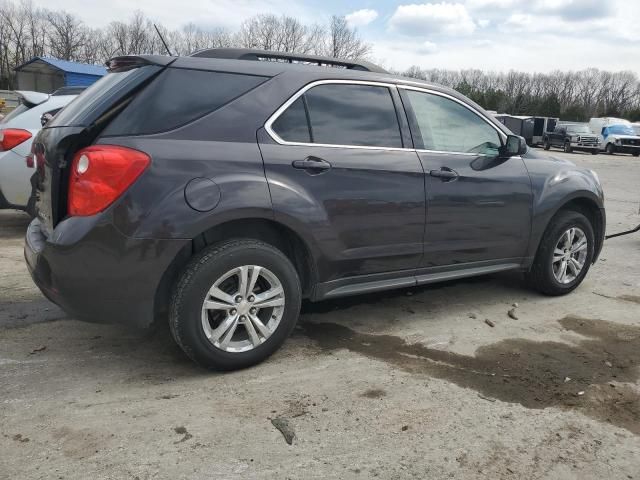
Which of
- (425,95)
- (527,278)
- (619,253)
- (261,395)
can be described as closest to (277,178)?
(261,395)

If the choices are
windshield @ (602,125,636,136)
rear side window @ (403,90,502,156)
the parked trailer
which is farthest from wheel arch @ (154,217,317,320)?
the parked trailer

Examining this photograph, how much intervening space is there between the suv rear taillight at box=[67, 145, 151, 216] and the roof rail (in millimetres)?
893

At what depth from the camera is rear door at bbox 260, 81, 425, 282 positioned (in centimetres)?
328

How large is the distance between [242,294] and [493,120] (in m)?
2.56

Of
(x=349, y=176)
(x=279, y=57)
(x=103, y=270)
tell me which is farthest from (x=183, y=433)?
(x=279, y=57)

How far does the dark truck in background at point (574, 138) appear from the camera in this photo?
32.6m

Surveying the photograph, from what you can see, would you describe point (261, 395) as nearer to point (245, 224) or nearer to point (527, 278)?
point (245, 224)

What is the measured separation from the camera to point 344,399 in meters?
3.00

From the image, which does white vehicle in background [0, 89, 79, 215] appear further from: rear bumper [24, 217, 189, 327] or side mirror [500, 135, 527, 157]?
side mirror [500, 135, 527, 157]

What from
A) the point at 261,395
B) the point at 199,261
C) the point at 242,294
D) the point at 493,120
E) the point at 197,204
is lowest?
the point at 261,395

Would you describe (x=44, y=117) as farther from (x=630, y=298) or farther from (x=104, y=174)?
(x=630, y=298)

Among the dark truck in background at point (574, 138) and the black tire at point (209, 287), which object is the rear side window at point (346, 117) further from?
the dark truck in background at point (574, 138)

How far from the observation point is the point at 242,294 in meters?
3.16

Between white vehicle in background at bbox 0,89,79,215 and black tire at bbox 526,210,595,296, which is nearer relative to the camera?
black tire at bbox 526,210,595,296
